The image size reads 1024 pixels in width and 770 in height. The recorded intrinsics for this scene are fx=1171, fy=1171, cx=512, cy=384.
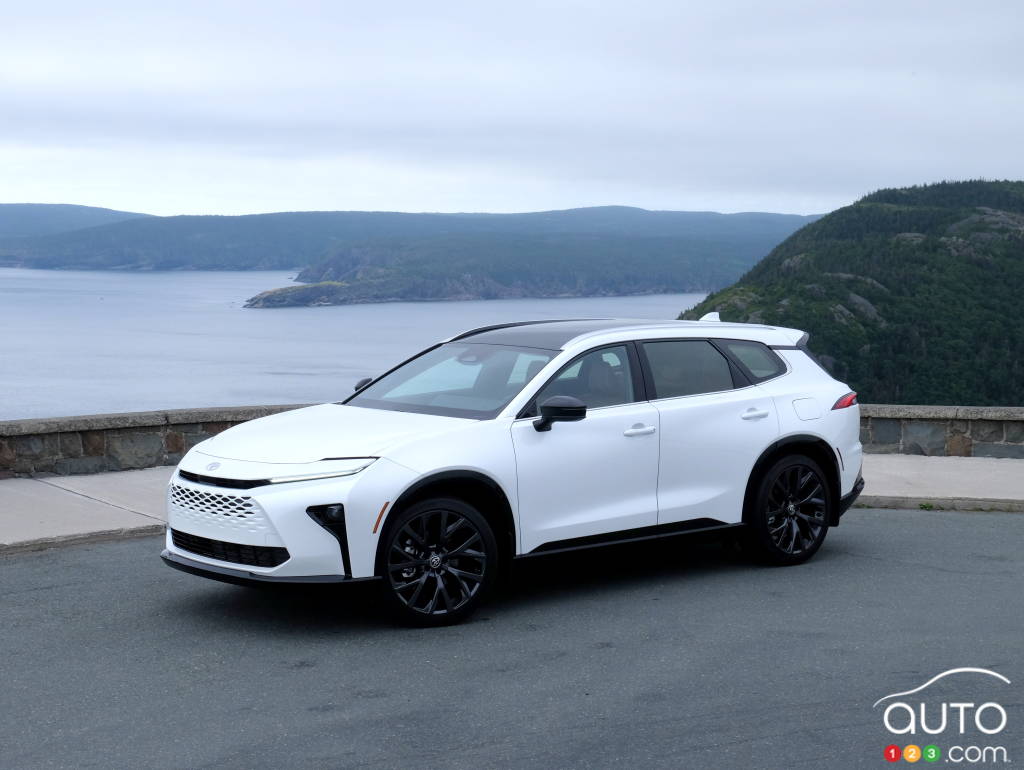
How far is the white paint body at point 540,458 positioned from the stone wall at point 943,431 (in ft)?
16.1

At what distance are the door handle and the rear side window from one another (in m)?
1.02

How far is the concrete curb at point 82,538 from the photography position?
777cm

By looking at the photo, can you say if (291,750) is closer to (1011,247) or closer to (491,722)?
(491,722)

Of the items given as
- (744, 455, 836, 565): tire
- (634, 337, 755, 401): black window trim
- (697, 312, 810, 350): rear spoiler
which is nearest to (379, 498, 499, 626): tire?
(634, 337, 755, 401): black window trim

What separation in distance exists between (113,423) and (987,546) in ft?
24.5

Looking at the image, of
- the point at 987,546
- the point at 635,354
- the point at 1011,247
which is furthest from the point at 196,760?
the point at 1011,247

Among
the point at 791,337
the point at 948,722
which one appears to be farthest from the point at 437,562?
the point at 791,337

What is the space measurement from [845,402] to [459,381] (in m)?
2.63

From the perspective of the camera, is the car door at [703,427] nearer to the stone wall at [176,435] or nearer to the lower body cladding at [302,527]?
the lower body cladding at [302,527]

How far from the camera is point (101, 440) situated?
35.2 ft

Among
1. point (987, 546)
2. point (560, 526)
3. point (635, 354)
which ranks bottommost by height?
point (987, 546)

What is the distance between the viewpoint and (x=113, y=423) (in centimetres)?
1075

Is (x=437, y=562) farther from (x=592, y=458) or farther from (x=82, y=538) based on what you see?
(x=82, y=538)

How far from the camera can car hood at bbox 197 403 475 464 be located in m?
5.77
